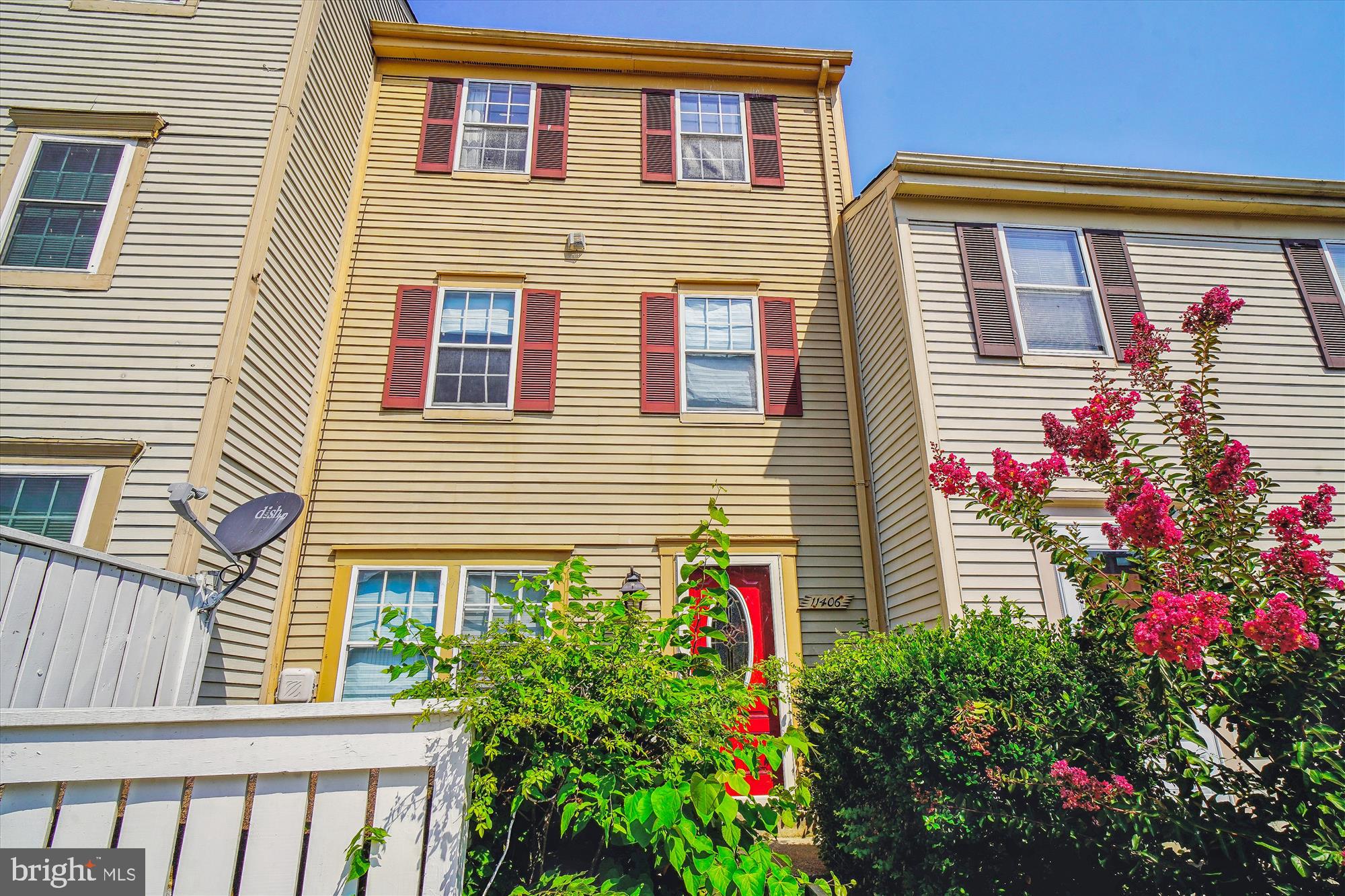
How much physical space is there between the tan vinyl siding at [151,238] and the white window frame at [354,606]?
162 centimetres

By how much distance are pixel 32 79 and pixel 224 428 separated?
4300 millimetres

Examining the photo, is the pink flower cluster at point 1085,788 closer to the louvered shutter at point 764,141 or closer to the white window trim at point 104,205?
the louvered shutter at point 764,141

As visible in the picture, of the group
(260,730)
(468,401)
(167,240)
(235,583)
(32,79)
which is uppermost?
(32,79)

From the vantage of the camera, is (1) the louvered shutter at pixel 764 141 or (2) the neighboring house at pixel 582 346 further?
(1) the louvered shutter at pixel 764 141

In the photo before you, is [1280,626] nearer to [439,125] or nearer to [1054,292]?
[1054,292]

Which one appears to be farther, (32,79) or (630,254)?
(630,254)

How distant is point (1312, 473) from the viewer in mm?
6500

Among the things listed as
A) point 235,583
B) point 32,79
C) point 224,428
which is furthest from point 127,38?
point 235,583

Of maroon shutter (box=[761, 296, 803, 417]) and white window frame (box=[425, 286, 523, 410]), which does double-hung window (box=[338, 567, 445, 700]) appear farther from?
maroon shutter (box=[761, 296, 803, 417])

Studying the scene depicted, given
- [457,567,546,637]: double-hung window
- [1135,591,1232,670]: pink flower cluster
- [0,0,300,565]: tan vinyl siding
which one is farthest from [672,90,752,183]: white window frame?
[1135,591,1232,670]: pink flower cluster

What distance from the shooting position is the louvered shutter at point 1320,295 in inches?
278

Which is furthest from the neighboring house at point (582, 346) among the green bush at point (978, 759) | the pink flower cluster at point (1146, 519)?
the pink flower cluster at point (1146, 519)

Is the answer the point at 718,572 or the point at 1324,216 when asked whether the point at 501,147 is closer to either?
the point at 718,572

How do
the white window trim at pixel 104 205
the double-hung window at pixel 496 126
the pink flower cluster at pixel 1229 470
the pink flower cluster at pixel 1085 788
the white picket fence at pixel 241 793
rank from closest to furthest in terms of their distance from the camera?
1. the white picket fence at pixel 241 793
2. the pink flower cluster at pixel 1085 788
3. the pink flower cluster at pixel 1229 470
4. the white window trim at pixel 104 205
5. the double-hung window at pixel 496 126
